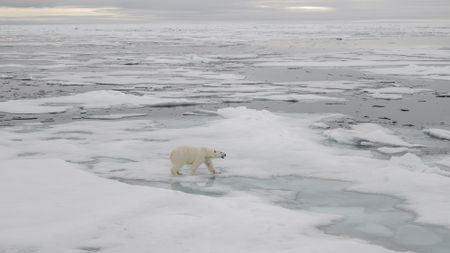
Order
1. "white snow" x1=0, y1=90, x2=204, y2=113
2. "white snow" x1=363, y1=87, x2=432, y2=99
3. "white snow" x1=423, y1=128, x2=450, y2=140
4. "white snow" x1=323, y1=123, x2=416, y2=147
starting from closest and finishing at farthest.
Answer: "white snow" x1=323, y1=123, x2=416, y2=147, "white snow" x1=423, y1=128, x2=450, y2=140, "white snow" x1=0, y1=90, x2=204, y2=113, "white snow" x1=363, y1=87, x2=432, y2=99

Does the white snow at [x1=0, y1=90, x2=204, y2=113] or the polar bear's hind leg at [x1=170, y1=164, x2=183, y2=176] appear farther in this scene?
the white snow at [x1=0, y1=90, x2=204, y2=113]

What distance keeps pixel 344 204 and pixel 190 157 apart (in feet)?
6.97

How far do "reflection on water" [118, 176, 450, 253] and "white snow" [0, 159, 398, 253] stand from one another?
0.25 metres

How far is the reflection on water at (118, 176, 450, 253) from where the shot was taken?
16.4ft

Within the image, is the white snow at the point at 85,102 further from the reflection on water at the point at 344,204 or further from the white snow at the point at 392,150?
the reflection on water at the point at 344,204

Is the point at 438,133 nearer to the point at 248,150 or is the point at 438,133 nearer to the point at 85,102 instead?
the point at 248,150

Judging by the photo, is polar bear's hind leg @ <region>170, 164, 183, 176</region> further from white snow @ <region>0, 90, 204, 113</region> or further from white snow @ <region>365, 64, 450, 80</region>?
white snow @ <region>365, 64, 450, 80</region>

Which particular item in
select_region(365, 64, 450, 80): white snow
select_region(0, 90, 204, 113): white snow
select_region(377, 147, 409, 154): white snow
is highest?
select_region(365, 64, 450, 80): white snow

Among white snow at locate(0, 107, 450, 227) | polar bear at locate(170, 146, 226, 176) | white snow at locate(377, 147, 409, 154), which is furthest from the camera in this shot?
white snow at locate(377, 147, 409, 154)

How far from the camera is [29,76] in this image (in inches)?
825

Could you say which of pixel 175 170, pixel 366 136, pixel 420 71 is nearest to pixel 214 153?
pixel 175 170

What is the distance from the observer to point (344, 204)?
602 cm

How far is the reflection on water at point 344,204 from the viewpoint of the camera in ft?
16.4

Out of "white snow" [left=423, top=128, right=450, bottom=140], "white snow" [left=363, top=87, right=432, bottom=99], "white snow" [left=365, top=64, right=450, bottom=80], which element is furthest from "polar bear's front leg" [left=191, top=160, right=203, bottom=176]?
"white snow" [left=365, top=64, right=450, bottom=80]
